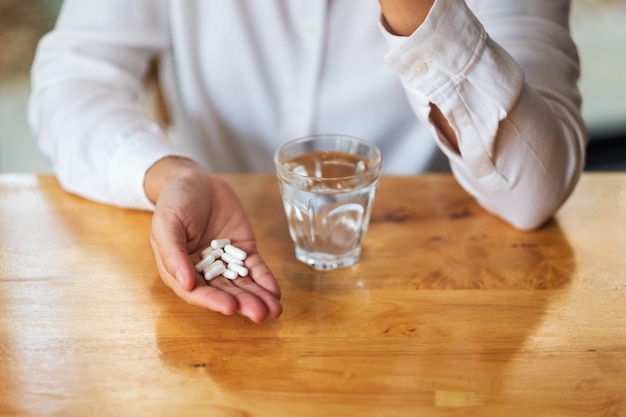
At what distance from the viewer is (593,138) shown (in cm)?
257

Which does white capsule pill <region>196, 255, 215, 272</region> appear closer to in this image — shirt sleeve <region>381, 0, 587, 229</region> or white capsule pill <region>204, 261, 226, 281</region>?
white capsule pill <region>204, 261, 226, 281</region>

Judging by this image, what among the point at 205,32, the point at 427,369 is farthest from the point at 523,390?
Answer: the point at 205,32

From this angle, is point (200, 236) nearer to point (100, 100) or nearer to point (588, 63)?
point (100, 100)

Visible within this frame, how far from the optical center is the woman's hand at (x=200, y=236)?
2.29 ft

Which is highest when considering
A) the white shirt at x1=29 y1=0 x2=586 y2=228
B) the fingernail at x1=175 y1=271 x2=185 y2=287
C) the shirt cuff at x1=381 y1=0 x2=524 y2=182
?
the shirt cuff at x1=381 y1=0 x2=524 y2=182

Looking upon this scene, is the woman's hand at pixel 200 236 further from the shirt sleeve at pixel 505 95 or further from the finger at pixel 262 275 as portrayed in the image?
the shirt sleeve at pixel 505 95

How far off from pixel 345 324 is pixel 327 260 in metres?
0.12

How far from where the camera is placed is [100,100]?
106 cm

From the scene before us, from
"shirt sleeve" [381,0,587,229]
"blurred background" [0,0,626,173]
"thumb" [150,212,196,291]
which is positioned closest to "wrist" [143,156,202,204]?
"thumb" [150,212,196,291]

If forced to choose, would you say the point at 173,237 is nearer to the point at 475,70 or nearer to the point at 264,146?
the point at 475,70

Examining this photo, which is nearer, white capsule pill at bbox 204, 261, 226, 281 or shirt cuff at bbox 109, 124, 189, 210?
white capsule pill at bbox 204, 261, 226, 281

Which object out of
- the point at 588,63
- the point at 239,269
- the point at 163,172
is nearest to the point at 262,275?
the point at 239,269

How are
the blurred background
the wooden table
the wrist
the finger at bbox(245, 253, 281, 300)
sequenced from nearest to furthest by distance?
the wooden table → the finger at bbox(245, 253, 281, 300) → the wrist → the blurred background

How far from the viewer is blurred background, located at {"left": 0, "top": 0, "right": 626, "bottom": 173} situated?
258 centimetres
